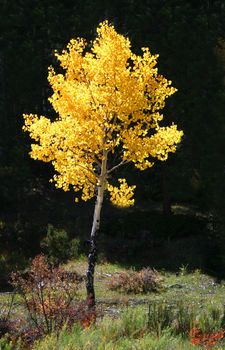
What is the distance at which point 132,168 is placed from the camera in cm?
2472

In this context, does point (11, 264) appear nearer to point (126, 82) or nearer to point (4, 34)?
point (126, 82)

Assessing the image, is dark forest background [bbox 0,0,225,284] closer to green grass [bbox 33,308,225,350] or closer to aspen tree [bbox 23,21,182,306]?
aspen tree [bbox 23,21,182,306]

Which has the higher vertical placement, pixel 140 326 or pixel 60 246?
pixel 60 246

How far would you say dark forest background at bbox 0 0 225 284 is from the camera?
71.4 feet

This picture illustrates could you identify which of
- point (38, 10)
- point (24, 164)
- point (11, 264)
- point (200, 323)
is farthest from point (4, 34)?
point (200, 323)

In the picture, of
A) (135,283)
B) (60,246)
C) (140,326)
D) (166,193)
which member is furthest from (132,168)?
(140,326)

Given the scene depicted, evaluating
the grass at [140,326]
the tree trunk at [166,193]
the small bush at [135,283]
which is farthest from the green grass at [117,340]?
the tree trunk at [166,193]

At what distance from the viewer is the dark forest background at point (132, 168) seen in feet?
71.4

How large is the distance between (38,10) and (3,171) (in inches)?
345

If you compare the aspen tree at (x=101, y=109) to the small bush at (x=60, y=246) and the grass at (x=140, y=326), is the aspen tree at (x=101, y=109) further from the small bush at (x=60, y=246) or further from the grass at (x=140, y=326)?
the small bush at (x=60, y=246)

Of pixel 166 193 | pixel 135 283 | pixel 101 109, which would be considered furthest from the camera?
pixel 166 193

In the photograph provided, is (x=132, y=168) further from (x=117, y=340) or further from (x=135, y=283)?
(x=117, y=340)

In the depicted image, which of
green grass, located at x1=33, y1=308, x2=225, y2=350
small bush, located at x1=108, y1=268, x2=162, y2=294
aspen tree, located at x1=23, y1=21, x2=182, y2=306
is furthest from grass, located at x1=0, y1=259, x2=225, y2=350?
aspen tree, located at x1=23, y1=21, x2=182, y2=306

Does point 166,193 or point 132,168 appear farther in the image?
point 132,168
